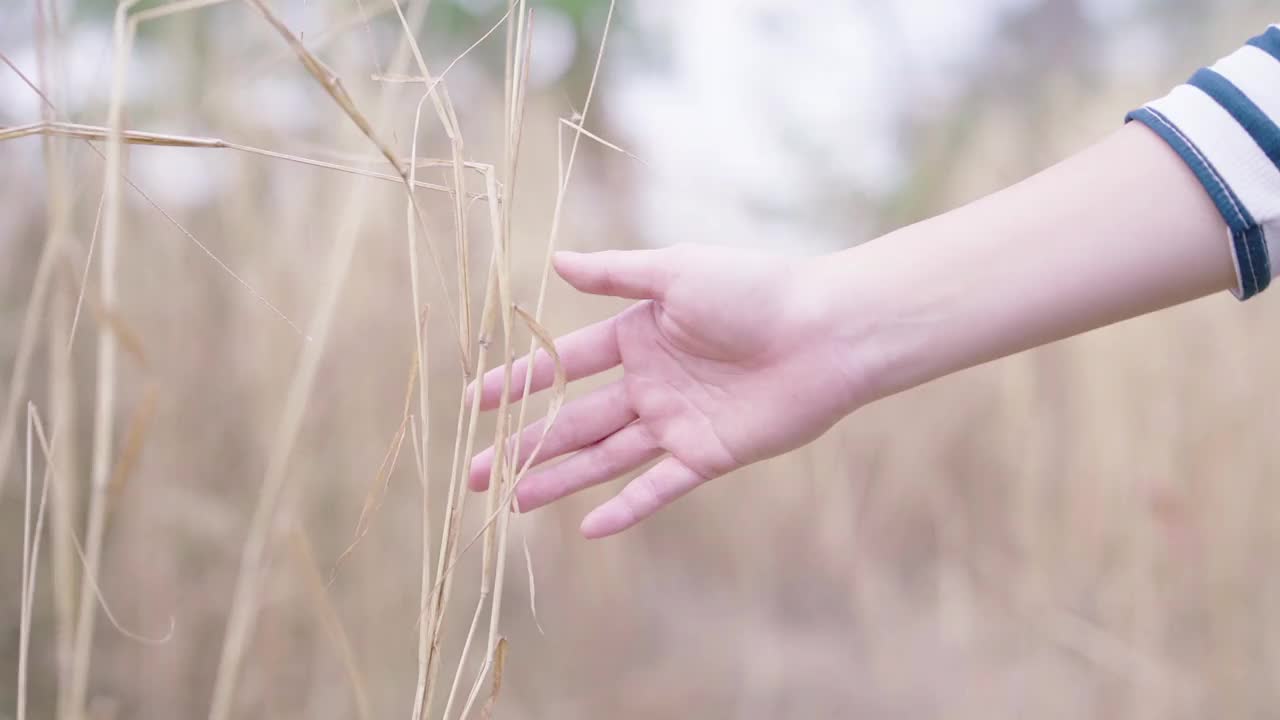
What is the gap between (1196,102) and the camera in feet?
1.85

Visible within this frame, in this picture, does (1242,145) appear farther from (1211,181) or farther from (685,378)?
(685,378)

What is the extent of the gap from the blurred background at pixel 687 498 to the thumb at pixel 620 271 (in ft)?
0.24

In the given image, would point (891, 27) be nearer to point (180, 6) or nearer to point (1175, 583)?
point (1175, 583)

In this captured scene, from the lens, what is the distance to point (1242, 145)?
1.79ft

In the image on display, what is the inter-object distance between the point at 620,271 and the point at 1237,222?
1.31 ft

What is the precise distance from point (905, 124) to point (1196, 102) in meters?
1.52

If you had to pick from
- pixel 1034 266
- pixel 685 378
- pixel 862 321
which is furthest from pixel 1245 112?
pixel 685 378

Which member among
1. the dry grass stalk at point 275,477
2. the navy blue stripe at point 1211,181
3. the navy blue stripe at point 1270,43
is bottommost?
the dry grass stalk at point 275,477

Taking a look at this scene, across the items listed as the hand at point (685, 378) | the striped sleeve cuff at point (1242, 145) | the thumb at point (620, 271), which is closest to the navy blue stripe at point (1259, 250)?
the striped sleeve cuff at point (1242, 145)

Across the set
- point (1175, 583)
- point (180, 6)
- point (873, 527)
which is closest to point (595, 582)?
point (873, 527)

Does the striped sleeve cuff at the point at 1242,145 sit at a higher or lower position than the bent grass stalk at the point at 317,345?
higher

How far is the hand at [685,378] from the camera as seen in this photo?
0.60 m

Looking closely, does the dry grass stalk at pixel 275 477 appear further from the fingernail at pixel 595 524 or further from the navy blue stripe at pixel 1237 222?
the navy blue stripe at pixel 1237 222

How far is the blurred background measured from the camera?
958 millimetres
